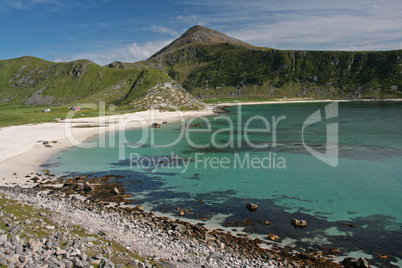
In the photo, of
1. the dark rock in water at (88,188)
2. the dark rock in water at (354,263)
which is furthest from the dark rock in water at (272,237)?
the dark rock in water at (88,188)

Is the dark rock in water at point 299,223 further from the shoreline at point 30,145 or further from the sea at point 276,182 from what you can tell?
the shoreline at point 30,145

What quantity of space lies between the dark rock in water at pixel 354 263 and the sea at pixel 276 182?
134 cm

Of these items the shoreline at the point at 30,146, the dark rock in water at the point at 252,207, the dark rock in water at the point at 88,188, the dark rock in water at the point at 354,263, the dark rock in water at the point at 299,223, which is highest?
the shoreline at the point at 30,146

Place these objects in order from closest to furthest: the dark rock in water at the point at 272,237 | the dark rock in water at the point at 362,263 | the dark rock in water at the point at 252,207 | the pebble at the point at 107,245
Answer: the pebble at the point at 107,245 < the dark rock in water at the point at 362,263 < the dark rock in water at the point at 272,237 < the dark rock in water at the point at 252,207

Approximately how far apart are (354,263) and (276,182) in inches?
640

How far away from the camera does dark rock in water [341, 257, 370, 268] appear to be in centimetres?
1517

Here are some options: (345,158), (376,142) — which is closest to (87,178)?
(345,158)

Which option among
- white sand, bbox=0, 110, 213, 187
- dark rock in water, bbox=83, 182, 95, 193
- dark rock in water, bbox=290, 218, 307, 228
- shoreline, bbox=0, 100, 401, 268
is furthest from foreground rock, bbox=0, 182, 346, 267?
white sand, bbox=0, 110, 213, 187

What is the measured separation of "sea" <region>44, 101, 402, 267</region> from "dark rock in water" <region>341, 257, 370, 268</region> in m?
1.34

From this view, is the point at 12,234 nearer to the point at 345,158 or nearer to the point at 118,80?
the point at 345,158

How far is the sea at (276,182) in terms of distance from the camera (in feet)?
65.6

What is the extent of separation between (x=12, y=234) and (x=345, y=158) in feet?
135

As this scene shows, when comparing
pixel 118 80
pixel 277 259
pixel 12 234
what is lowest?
pixel 277 259

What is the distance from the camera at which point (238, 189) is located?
96.4 feet
